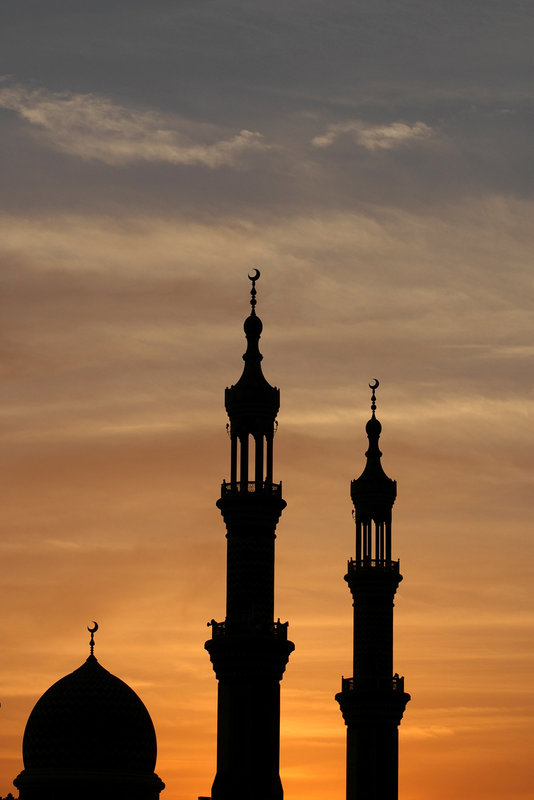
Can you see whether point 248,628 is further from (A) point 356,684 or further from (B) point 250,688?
(A) point 356,684

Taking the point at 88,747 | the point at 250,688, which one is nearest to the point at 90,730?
the point at 88,747

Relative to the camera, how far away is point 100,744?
82938 mm

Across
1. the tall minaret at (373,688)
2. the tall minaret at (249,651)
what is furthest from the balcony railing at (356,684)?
the tall minaret at (249,651)

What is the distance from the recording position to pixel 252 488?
79562mm

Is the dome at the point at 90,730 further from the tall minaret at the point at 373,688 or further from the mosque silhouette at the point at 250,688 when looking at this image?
the tall minaret at the point at 373,688

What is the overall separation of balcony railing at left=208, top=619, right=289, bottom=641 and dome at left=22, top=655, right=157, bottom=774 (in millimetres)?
8304

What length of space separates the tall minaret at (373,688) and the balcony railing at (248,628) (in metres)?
14.3

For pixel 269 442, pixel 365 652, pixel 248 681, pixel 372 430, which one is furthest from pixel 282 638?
pixel 372 430

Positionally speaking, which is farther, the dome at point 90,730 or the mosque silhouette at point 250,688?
the dome at point 90,730

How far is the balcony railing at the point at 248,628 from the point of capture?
7694 centimetres

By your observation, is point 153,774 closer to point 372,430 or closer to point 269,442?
point 269,442

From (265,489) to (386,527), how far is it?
56.4ft

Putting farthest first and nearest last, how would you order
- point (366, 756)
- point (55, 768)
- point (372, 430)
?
point (372, 430), point (366, 756), point (55, 768)

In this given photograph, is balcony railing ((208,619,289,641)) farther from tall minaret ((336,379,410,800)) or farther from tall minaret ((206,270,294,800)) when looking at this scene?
tall minaret ((336,379,410,800))
